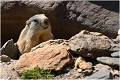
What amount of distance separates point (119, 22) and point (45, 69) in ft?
10.0

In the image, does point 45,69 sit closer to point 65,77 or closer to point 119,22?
point 65,77

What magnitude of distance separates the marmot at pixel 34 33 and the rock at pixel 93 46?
5.02 ft

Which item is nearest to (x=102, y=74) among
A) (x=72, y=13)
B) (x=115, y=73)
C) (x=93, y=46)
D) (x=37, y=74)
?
(x=115, y=73)

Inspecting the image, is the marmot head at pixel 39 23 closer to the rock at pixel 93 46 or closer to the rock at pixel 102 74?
the rock at pixel 93 46

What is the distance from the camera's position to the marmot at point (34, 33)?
22.8 feet

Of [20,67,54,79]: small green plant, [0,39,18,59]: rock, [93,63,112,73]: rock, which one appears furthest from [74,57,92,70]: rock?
[0,39,18,59]: rock

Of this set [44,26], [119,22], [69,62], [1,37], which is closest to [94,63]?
[69,62]

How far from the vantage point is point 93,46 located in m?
5.30

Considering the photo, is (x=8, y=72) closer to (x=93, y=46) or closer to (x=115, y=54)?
(x=93, y=46)

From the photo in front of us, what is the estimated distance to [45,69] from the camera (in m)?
5.24

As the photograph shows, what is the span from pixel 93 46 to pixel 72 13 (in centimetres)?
292

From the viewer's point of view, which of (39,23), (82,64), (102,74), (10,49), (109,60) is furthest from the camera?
(39,23)

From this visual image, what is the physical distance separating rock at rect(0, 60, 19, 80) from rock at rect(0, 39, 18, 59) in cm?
73

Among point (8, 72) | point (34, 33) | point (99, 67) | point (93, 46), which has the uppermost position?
point (93, 46)
